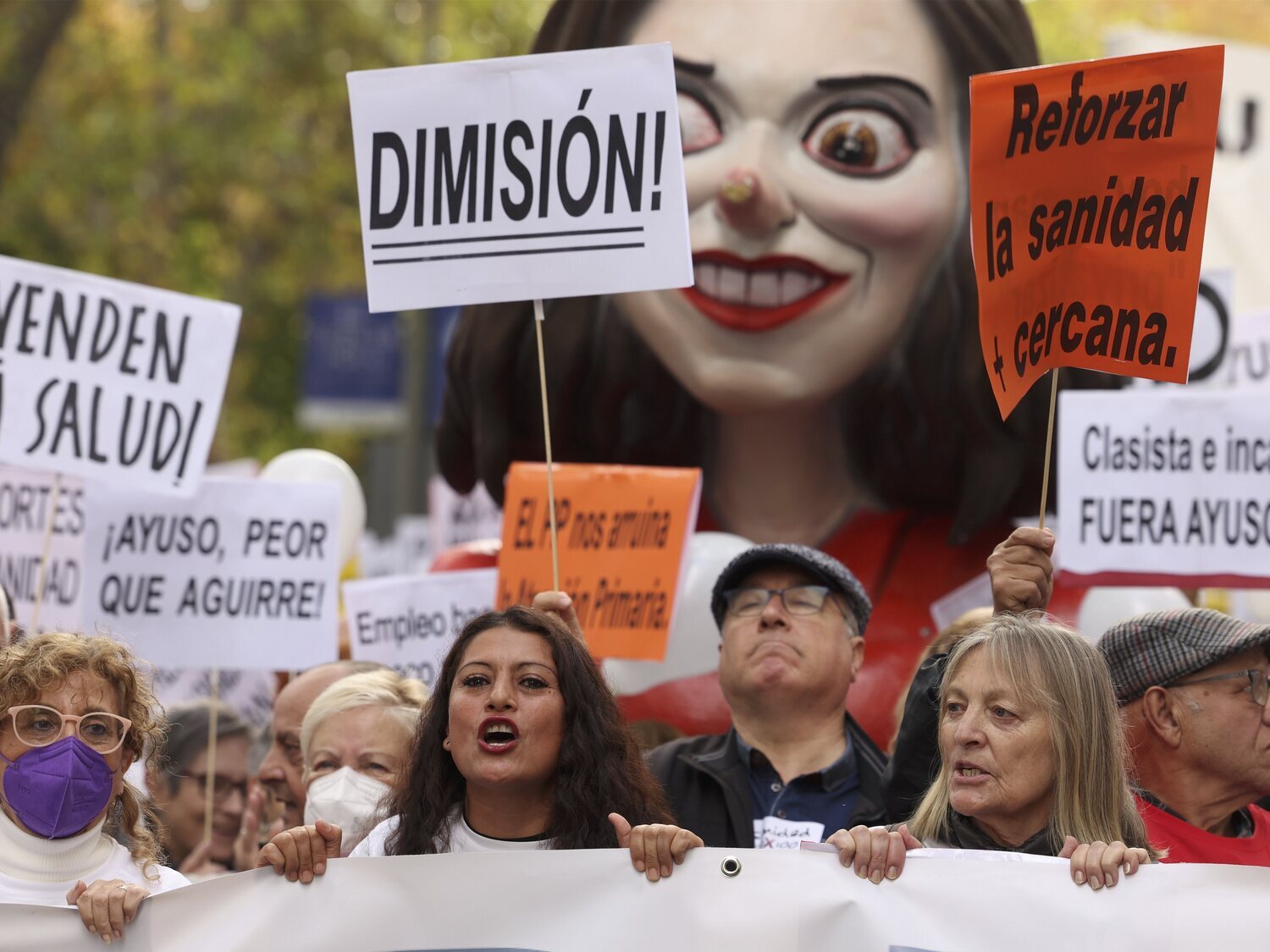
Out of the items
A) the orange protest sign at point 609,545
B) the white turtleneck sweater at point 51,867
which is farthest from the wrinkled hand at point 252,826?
the white turtleneck sweater at point 51,867

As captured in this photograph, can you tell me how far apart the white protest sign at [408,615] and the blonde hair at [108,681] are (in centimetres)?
270

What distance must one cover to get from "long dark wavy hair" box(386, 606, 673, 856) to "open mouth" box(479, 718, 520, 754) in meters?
0.10

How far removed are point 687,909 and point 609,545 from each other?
2419 mm

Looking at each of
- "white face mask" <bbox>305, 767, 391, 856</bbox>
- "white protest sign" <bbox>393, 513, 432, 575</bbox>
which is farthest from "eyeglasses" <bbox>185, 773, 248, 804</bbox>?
"white protest sign" <bbox>393, 513, 432, 575</bbox>

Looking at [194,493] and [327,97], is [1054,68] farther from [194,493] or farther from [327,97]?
[327,97]

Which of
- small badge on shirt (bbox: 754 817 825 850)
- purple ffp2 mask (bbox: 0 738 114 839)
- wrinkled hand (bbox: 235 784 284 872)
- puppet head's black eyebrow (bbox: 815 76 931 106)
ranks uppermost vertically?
puppet head's black eyebrow (bbox: 815 76 931 106)

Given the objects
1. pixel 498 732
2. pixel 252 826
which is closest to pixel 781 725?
pixel 498 732

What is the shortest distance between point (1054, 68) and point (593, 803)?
1.67m

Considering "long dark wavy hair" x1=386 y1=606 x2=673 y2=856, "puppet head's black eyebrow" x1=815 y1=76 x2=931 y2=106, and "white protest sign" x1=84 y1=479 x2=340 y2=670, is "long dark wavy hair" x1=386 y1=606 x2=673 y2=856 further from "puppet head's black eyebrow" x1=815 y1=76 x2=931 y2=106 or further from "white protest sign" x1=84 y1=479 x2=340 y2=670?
"puppet head's black eyebrow" x1=815 y1=76 x2=931 y2=106

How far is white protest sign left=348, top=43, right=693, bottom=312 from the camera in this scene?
177 inches

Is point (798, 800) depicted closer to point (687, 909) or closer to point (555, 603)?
point (555, 603)

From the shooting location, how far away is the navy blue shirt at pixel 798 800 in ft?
13.5

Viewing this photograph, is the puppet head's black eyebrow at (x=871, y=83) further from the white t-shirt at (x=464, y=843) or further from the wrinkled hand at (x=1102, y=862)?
the wrinkled hand at (x=1102, y=862)

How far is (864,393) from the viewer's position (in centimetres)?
646
